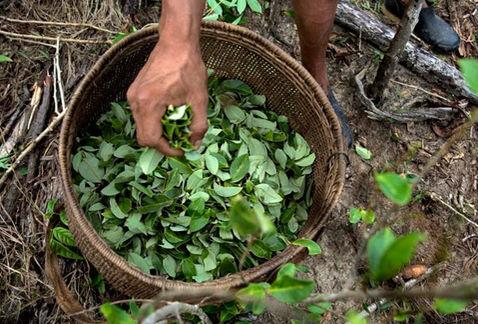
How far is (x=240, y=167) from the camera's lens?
150 cm

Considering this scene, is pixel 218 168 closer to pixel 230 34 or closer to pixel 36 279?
pixel 230 34

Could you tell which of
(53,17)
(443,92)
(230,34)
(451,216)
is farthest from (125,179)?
(443,92)

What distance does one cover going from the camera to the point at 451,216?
6.03 feet

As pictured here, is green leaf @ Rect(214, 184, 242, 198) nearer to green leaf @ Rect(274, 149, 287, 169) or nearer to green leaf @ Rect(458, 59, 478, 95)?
green leaf @ Rect(274, 149, 287, 169)

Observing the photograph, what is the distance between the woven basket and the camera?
4.22 feet

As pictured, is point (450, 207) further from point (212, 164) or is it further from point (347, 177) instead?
point (212, 164)

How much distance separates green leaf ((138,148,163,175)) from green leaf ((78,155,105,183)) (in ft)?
0.49

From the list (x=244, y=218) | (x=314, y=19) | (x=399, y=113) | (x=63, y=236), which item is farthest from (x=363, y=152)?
(x=244, y=218)

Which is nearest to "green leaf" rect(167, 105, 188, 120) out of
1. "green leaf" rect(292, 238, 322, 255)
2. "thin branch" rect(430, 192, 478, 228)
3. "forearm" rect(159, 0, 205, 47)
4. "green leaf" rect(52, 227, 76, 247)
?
"forearm" rect(159, 0, 205, 47)

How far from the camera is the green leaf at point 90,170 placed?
1.48 m

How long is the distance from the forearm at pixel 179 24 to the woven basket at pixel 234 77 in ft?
0.83

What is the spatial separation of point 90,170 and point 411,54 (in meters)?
1.10

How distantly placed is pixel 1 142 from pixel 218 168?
65 cm

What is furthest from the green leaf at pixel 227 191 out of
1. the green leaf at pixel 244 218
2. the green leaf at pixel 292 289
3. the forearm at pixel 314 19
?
the green leaf at pixel 244 218
